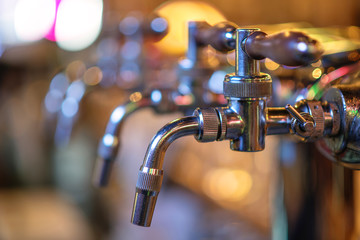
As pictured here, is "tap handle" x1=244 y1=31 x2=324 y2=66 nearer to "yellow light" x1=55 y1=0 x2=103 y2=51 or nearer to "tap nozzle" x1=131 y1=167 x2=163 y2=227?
"tap nozzle" x1=131 y1=167 x2=163 y2=227

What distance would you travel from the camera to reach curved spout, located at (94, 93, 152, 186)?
2.20 feet

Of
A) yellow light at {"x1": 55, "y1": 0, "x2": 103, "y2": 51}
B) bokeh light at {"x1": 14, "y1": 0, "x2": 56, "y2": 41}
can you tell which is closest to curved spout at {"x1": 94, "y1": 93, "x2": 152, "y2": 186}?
yellow light at {"x1": 55, "y1": 0, "x2": 103, "y2": 51}

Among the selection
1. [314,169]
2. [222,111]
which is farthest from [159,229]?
[222,111]

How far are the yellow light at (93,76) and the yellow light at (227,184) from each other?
657 millimetres

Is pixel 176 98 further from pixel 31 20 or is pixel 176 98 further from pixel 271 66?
pixel 31 20

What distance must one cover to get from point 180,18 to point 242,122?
0.50 m

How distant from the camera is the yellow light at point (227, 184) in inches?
58.3

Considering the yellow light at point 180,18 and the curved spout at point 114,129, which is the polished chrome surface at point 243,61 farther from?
the yellow light at point 180,18

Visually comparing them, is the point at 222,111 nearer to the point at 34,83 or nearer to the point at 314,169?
the point at 314,169

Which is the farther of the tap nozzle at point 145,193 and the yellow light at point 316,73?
the yellow light at point 316,73

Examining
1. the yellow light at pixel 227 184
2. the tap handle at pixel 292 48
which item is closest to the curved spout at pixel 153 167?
the tap handle at pixel 292 48

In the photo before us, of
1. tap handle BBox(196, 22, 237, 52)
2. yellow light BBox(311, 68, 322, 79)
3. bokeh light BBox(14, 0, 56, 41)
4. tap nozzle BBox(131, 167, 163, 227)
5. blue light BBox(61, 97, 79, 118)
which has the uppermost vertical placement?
bokeh light BBox(14, 0, 56, 41)

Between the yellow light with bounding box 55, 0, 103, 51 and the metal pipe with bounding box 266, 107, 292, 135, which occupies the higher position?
the yellow light with bounding box 55, 0, 103, 51

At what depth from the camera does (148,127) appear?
77.5 inches
